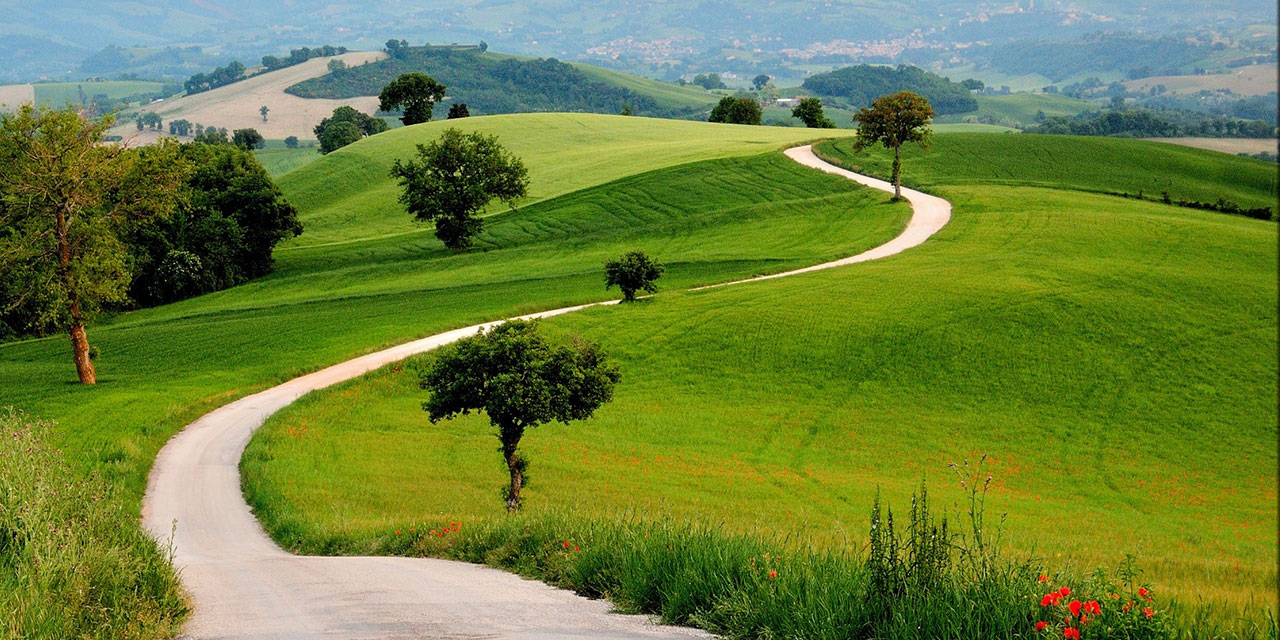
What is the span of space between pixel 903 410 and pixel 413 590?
99.1 ft

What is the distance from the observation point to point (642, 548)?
1071 cm

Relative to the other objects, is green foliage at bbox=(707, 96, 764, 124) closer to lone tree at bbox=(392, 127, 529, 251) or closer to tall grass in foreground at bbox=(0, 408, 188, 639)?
lone tree at bbox=(392, 127, 529, 251)

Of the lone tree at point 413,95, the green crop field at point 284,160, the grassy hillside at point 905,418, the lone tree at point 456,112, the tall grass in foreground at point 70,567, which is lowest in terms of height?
the grassy hillside at point 905,418

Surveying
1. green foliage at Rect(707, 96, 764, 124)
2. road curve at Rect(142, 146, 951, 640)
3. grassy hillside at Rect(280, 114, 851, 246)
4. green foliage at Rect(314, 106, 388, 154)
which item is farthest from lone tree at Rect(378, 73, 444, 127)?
road curve at Rect(142, 146, 951, 640)

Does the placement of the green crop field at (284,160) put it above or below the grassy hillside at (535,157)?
above

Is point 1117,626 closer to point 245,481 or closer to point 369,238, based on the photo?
point 245,481

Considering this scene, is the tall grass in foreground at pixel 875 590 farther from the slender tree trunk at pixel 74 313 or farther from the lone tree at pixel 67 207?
the slender tree trunk at pixel 74 313

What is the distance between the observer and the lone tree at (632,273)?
53500mm

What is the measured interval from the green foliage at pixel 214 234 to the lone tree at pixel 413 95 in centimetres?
6162

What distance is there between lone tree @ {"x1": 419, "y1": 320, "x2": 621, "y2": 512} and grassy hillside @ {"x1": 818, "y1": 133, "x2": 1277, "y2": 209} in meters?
63.8

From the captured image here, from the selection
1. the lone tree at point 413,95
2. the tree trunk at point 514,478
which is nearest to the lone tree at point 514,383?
the tree trunk at point 514,478

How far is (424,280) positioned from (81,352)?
87.0 feet

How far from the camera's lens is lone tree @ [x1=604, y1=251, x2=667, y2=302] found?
53500 millimetres

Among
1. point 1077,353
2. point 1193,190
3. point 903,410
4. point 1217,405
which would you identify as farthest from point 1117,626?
point 1193,190
